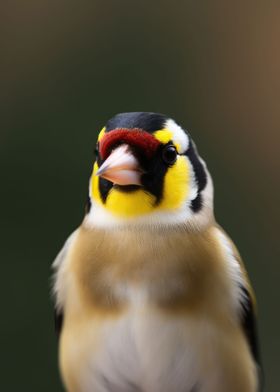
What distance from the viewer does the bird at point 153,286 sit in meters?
0.75

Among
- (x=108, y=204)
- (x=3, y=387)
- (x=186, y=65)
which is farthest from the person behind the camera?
(x=186, y=65)

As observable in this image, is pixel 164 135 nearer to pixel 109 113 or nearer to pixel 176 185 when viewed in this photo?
pixel 176 185

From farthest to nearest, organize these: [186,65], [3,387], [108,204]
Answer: [186,65] → [3,387] → [108,204]

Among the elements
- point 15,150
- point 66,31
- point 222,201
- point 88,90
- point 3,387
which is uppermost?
point 66,31

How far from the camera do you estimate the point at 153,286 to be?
75 cm

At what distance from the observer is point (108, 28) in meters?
1.73

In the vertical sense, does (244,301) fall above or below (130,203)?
below

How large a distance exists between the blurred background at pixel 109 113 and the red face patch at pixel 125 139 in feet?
2.87

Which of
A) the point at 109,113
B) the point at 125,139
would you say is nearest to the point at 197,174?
the point at 125,139

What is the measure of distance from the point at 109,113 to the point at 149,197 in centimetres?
89

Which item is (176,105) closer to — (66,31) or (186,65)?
(186,65)

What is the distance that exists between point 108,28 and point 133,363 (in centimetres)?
107

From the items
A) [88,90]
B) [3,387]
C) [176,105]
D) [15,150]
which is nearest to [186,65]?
[176,105]

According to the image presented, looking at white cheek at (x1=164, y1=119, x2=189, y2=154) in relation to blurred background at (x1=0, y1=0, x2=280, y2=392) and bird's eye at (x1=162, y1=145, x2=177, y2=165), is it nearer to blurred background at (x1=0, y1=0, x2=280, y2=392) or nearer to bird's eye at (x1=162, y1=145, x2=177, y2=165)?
bird's eye at (x1=162, y1=145, x2=177, y2=165)
